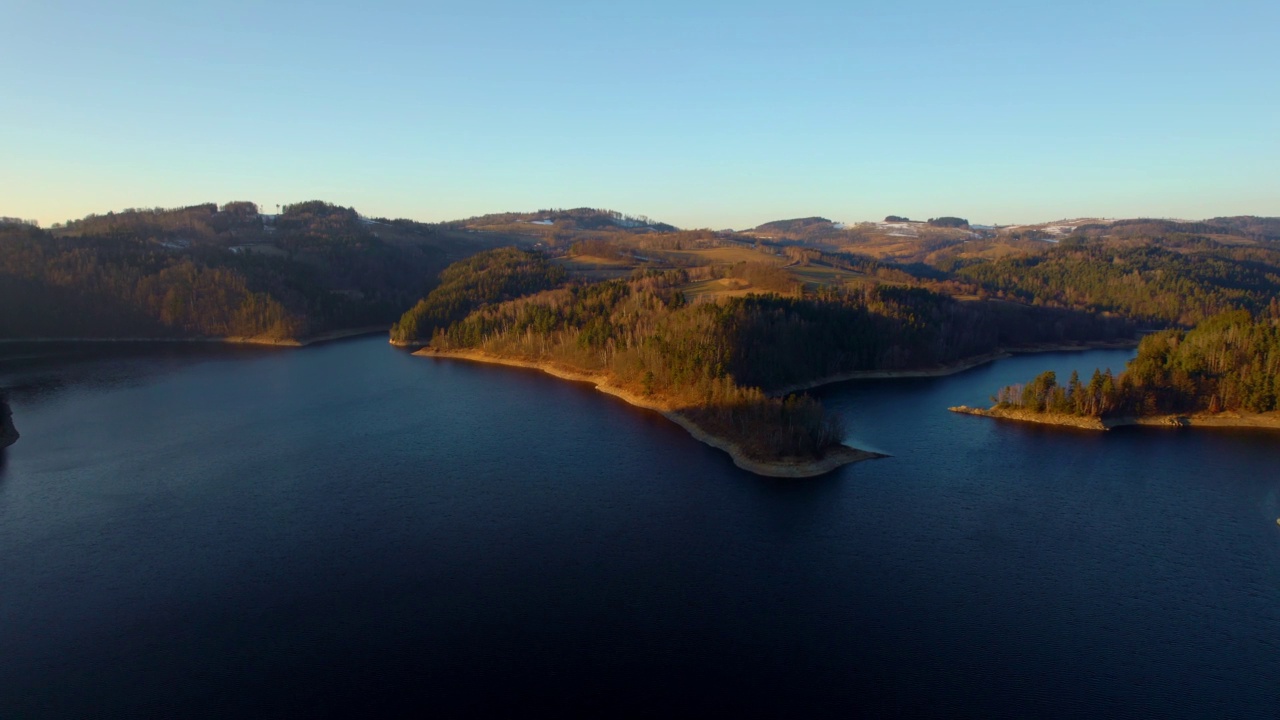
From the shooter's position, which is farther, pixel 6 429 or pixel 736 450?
pixel 6 429

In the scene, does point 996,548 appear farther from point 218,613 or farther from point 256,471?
point 256,471

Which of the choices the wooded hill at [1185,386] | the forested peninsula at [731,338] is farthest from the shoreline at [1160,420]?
the forested peninsula at [731,338]

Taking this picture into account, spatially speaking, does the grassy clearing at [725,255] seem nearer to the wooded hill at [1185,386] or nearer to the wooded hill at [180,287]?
the wooded hill at [180,287]

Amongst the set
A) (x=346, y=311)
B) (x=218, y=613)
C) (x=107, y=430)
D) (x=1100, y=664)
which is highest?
(x=346, y=311)

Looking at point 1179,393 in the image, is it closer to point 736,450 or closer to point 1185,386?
point 1185,386

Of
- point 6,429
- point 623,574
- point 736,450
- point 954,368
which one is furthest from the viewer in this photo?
point 954,368

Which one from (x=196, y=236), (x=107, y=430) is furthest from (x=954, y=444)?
(x=196, y=236)

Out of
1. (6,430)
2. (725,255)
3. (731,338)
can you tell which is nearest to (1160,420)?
(731,338)
